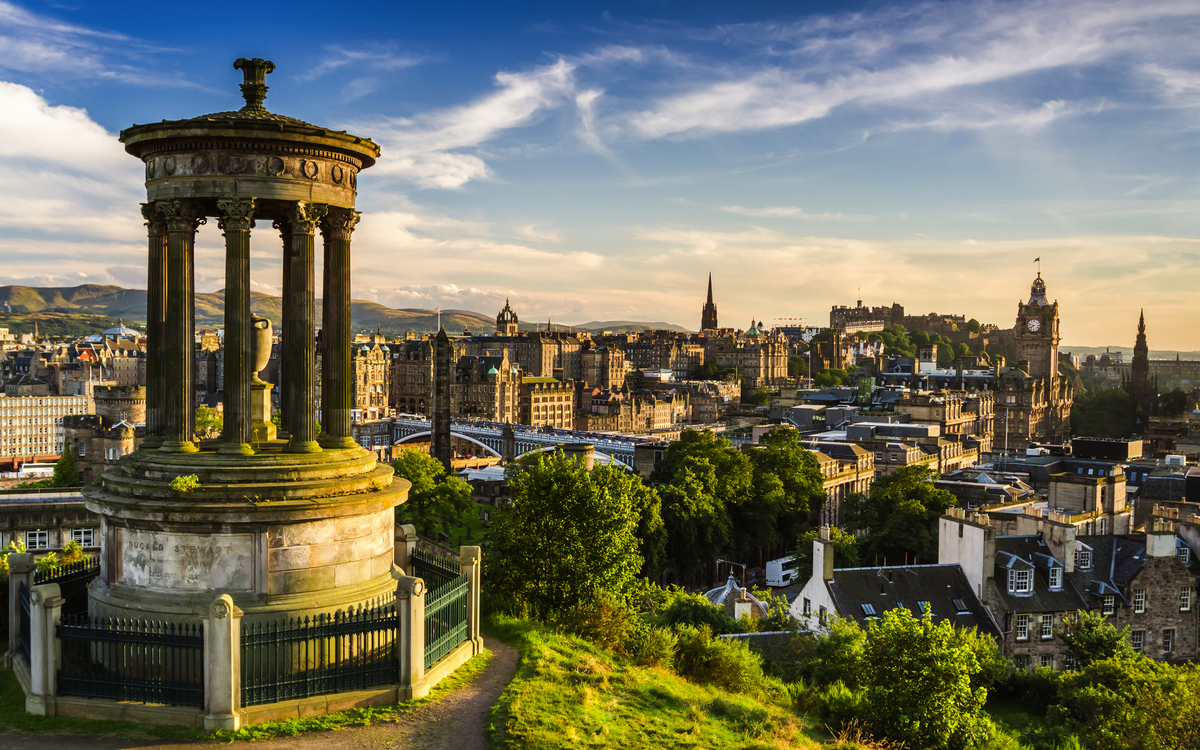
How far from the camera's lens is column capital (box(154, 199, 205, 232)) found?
17000mm

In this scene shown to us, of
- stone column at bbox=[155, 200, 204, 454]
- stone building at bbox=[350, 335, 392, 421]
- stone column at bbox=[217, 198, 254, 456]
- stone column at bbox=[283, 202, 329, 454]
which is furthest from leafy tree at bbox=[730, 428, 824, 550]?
stone building at bbox=[350, 335, 392, 421]

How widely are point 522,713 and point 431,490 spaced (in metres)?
48.6

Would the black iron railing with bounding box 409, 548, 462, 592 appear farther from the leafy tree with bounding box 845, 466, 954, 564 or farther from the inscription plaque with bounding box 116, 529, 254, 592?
the leafy tree with bounding box 845, 466, 954, 564

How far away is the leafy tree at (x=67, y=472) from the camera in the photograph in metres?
81.6

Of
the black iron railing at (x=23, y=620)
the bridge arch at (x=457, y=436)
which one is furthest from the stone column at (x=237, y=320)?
the bridge arch at (x=457, y=436)

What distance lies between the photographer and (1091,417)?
17025 centimetres

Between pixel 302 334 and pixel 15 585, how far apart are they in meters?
6.89

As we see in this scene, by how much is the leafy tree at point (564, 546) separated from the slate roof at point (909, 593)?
14577mm

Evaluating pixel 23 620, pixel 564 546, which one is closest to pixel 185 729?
pixel 23 620

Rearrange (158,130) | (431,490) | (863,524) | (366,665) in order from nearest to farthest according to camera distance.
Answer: (366,665) → (158,130) → (431,490) → (863,524)

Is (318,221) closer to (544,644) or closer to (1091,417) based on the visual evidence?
(544,644)

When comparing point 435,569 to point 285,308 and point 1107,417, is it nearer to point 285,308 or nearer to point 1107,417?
point 285,308

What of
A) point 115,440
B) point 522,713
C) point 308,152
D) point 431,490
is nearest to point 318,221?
point 308,152

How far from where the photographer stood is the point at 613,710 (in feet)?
51.0
